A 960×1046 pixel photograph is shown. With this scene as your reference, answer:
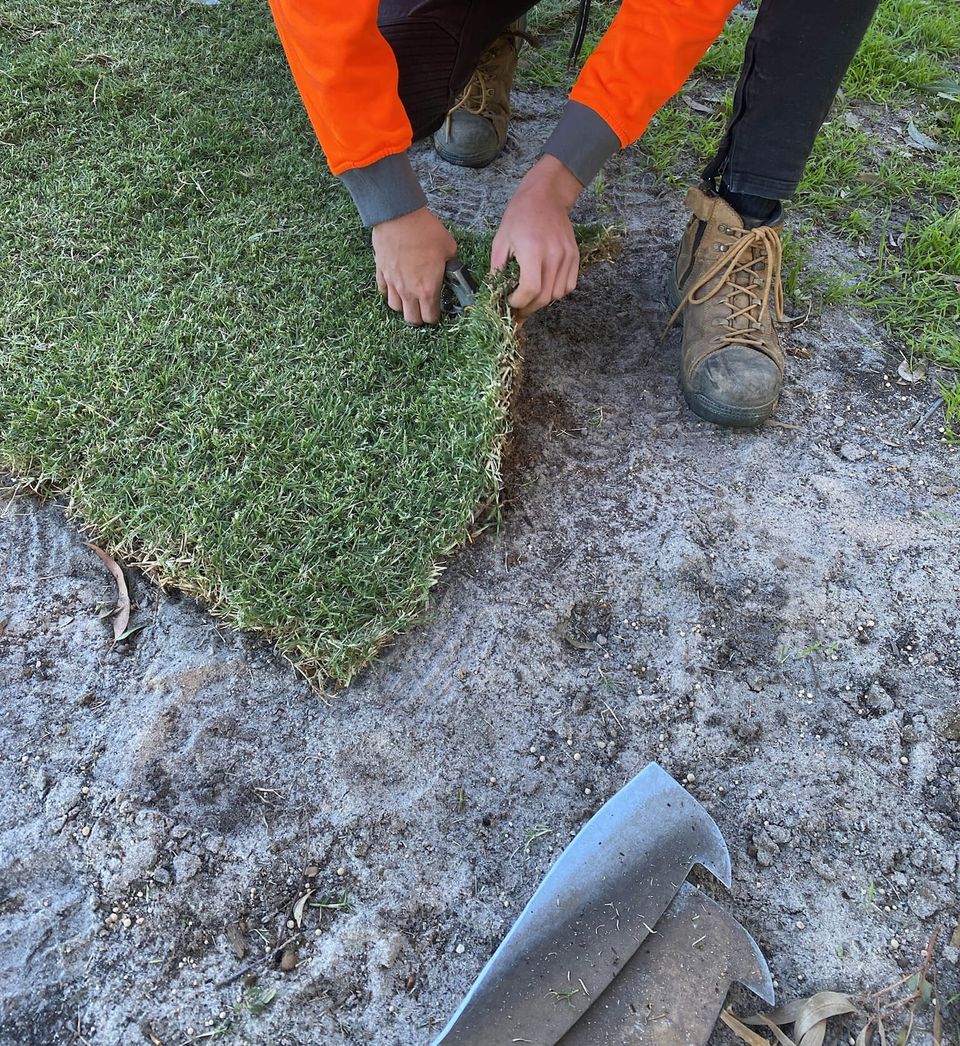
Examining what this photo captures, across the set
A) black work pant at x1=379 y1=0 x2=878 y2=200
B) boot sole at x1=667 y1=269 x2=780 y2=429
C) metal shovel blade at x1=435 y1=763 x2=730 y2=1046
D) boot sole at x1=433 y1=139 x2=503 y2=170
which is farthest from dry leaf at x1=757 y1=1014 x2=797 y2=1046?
boot sole at x1=433 y1=139 x2=503 y2=170

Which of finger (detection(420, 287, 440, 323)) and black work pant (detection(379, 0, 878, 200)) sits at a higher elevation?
black work pant (detection(379, 0, 878, 200))

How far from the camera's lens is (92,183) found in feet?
6.02

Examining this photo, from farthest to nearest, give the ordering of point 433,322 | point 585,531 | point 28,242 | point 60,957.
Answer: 1. point 28,242
2. point 433,322
3. point 585,531
4. point 60,957

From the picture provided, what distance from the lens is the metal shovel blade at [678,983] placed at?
3.32 feet

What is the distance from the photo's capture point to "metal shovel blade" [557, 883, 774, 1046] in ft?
3.32

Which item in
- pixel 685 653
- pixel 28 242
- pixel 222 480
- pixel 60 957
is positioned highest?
pixel 28 242

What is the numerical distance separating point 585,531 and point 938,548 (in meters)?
0.69

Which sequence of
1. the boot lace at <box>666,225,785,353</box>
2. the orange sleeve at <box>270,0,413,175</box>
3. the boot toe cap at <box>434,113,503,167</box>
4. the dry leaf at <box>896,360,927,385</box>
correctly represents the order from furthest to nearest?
the boot toe cap at <box>434,113,503,167</box>
the dry leaf at <box>896,360,927,385</box>
the boot lace at <box>666,225,785,353</box>
the orange sleeve at <box>270,0,413,175</box>

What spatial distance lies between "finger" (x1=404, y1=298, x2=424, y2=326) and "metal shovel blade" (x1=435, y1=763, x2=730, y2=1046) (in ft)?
3.17

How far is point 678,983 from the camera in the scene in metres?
1.05

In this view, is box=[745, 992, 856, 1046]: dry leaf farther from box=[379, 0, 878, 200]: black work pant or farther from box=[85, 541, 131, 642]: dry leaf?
box=[379, 0, 878, 200]: black work pant

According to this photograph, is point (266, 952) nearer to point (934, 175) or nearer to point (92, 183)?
point (92, 183)

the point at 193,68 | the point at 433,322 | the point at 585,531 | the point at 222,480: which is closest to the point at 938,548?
the point at 585,531

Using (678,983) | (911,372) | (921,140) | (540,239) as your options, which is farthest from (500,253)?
(921,140)
